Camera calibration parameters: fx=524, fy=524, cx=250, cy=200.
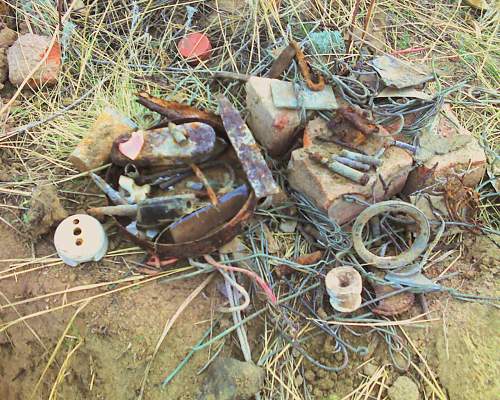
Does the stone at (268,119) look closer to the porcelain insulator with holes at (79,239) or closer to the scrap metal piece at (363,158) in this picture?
the scrap metal piece at (363,158)

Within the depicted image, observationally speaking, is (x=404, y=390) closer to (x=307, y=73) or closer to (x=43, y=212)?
(x=307, y=73)

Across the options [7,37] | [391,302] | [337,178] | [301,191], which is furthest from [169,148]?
[7,37]

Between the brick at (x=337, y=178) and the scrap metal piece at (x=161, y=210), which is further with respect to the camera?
the brick at (x=337, y=178)

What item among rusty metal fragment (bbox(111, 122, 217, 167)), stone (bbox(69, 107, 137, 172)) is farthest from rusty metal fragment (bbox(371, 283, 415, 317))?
stone (bbox(69, 107, 137, 172))

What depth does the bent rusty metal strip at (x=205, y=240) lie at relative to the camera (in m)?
2.34

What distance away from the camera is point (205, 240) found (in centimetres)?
234

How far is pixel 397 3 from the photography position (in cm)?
365

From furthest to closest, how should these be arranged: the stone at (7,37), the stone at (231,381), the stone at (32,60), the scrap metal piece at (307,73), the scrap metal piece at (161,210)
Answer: the stone at (7,37)
the stone at (32,60)
the scrap metal piece at (307,73)
the scrap metal piece at (161,210)
the stone at (231,381)

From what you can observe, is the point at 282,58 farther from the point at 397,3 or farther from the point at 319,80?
the point at 397,3

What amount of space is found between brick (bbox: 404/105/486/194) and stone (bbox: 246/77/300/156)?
67 centimetres

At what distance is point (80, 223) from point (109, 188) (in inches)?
8.3

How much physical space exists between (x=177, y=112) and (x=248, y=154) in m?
0.46

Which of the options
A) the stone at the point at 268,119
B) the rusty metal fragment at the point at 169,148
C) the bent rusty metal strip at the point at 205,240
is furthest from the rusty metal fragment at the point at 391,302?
the rusty metal fragment at the point at 169,148

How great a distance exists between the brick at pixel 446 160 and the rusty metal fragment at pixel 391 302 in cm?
57
